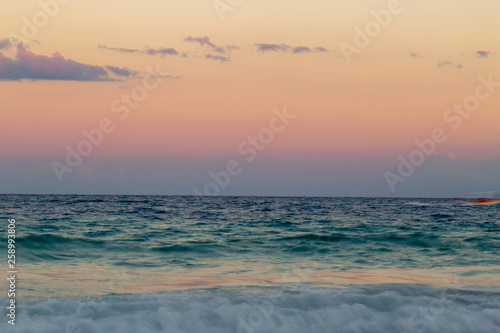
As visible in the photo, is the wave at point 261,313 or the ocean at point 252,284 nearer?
the wave at point 261,313

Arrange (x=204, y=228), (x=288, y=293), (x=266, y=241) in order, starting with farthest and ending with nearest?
(x=204, y=228) → (x=266, y=241) → (x=288, y=293)

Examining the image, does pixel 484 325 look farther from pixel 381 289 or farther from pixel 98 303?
pixel 98 303

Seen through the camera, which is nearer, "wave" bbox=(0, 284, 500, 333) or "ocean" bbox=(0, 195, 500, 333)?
"wave" bbox=(0, 284, 500, 333)

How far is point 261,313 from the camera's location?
1267 cm

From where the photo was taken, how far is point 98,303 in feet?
42.2

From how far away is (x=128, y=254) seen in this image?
72.0ft

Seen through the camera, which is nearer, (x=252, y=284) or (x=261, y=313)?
(x=261, y=313)

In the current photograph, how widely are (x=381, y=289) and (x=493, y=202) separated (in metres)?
96.9

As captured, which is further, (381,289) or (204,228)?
(204,228)

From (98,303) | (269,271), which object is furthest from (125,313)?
(269,271)

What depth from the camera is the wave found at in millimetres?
11781

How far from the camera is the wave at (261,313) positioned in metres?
11.8

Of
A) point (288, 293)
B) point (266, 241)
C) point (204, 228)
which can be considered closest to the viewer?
point (288, 293)

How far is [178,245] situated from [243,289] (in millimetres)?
9498
